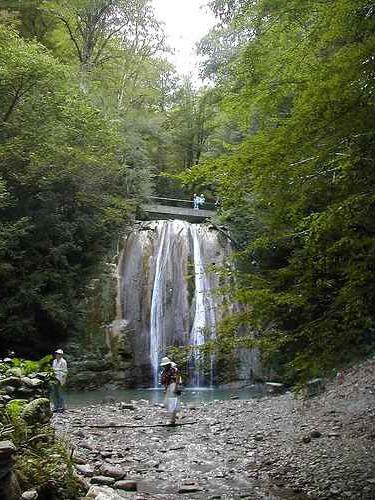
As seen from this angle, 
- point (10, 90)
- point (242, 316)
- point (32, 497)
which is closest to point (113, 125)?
point (10, 90)

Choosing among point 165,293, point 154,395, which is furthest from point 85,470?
point 165,293

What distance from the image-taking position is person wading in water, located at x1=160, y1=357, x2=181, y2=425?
9555 mm

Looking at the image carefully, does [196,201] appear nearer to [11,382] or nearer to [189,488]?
[11,382]

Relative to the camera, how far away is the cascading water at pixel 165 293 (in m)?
A: 17.1

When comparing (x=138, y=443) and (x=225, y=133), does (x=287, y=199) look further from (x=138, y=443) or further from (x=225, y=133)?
(x=225, y=133)

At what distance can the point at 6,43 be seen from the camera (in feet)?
53.0

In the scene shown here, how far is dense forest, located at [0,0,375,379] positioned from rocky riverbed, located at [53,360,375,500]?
139 centimetres

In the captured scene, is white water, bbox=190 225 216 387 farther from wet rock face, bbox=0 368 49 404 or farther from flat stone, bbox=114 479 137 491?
flat stone, bbox=114 479 137 491

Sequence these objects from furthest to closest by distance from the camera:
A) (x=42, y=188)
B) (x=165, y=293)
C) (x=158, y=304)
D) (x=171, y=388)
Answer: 1. (x=165, y=293)
2. (x=158, y=304)
3. (x=42, y=188)
4. (x=171, y=388)

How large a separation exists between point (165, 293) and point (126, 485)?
1294 cm

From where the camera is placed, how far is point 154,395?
1459 cm

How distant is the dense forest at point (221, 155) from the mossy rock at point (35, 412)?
2.49 m

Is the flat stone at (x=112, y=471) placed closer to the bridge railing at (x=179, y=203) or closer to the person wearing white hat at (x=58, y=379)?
the person wearing white hat at (x=58, y=379)

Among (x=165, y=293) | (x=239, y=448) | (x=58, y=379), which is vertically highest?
(x=165, y=293)
